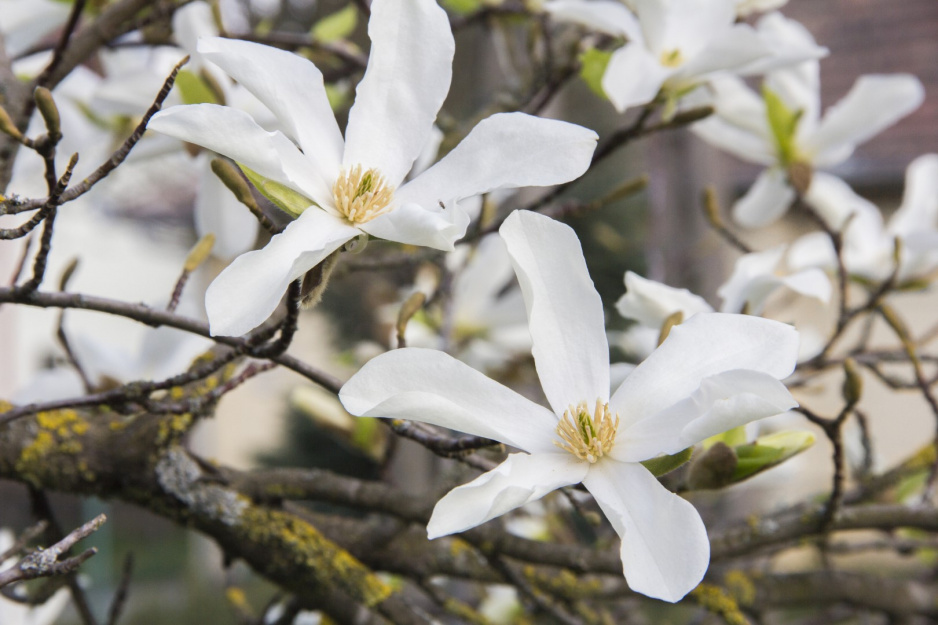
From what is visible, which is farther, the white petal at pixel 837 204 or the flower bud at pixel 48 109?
the white petal at pixel 837 204

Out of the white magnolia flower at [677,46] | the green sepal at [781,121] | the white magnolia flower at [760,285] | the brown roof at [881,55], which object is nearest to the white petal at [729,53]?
the white magnolia flower at [677,46]

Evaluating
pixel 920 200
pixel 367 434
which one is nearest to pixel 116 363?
pixel 367 434

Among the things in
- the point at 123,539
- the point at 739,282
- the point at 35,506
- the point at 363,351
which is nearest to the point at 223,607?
the point at 123,539

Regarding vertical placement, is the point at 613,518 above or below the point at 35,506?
above

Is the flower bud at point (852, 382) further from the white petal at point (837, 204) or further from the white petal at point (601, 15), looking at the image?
the white petal at point (837, 204)

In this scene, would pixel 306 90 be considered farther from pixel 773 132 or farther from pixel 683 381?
pixel 773 132

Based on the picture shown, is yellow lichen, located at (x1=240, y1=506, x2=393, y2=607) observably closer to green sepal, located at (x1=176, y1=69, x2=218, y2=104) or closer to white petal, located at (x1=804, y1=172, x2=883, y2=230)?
green sepal, located at (x1=176, y1=69, x2=218, y2=104)

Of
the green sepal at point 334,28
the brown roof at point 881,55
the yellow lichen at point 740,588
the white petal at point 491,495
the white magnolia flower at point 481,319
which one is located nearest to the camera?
the white petal at point 491,495

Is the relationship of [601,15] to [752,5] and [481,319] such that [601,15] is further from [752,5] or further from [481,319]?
[481,319]
